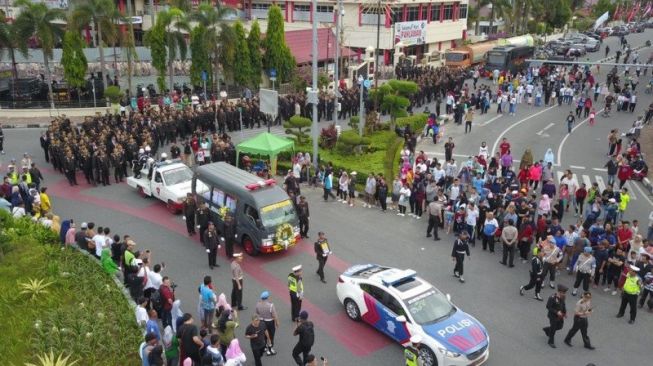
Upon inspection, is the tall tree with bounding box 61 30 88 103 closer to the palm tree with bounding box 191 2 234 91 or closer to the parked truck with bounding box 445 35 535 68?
the palm tree with bounding box 191 2 234 91

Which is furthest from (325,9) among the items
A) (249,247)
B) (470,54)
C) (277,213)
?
(249,247)

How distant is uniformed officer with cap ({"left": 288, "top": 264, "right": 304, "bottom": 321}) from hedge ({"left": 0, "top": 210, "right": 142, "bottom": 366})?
3.36 metres

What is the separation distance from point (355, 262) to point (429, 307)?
4838mm

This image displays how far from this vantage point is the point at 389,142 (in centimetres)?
2747

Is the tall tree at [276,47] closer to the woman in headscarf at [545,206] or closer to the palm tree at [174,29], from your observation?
the palm tree at [174,29]

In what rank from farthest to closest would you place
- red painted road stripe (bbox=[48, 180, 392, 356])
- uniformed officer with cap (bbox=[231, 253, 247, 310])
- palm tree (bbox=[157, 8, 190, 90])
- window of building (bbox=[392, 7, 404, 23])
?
window of building (bbox=[392, 7, 404, 23]) → palm tree (bbox=[157, 8, 190, 90]) → uniformed officer with cap (bbox=[231, 253, 247, 310]) → red painted road stripe (bbox=[48, 180, 392, 356])

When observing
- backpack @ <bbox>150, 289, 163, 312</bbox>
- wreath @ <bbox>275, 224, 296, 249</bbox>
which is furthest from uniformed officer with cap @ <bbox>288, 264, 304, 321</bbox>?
wreath @ <bbox>275, 224, 296, 249</bbox>

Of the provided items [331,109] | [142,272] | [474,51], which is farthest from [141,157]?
[474,51]

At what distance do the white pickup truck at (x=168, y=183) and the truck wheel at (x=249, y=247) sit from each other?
376cm

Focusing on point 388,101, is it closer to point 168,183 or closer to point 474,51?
point 168,183

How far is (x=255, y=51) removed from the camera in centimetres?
3866

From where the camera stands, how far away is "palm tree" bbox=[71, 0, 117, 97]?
33406mm

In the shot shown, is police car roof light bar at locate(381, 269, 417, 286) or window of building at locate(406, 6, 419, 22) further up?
window of building at locate(406, 6, 419, 22)

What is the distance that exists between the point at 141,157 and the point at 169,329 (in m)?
14.0
